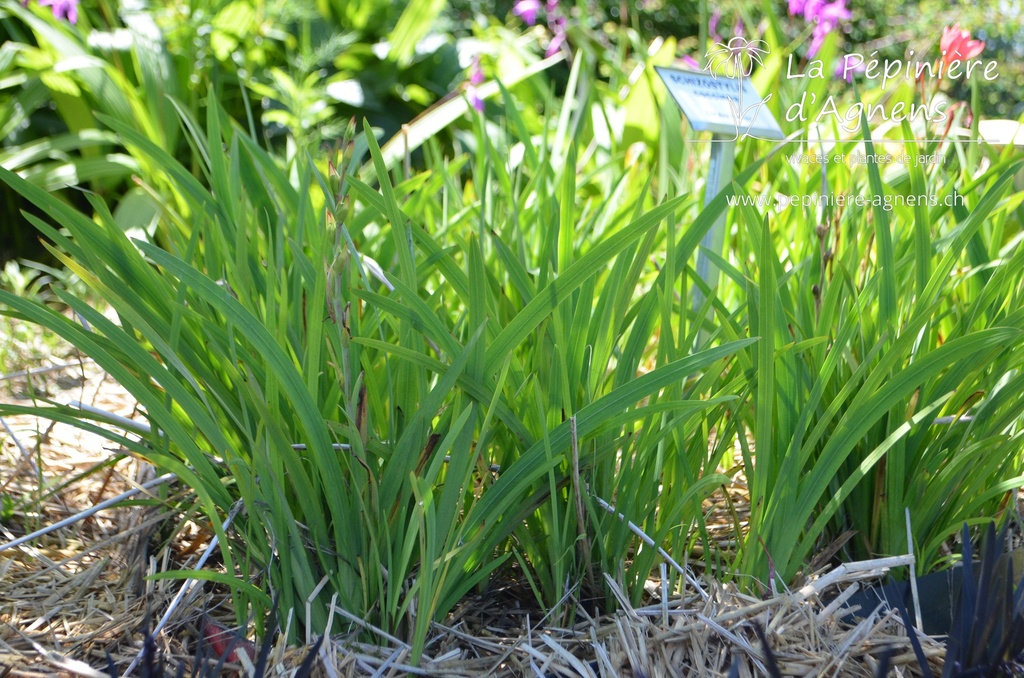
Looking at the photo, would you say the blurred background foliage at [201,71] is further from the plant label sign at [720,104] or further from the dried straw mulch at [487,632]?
the dried straw mulch at [487,632]

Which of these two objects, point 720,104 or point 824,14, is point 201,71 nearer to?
point 824,14

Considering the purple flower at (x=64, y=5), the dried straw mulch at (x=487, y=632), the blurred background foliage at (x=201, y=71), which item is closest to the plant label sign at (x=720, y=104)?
the dried straw mulch at (x=487, y=632)

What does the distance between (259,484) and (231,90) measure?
323cm

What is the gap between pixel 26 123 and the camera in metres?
3.26

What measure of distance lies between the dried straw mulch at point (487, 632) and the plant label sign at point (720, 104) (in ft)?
2.31

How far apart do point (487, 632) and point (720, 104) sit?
0.94m

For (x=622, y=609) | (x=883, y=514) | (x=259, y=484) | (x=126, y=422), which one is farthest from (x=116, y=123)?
(x=883, y=514)

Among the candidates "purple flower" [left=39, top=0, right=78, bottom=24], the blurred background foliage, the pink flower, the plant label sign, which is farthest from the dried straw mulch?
"purple flower" [left=39, top=0, right=78, bottom=24]

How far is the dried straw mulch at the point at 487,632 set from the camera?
778mm

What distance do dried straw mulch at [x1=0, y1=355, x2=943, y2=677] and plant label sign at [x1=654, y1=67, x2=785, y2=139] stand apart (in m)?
0.70

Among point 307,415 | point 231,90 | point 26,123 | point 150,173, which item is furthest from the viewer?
point 231,90

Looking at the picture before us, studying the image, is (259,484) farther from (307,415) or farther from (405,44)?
(405,44)

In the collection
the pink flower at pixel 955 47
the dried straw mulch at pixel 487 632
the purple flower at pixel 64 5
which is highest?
the purple flower at pixel 64 5

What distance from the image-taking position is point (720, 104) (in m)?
1.34
